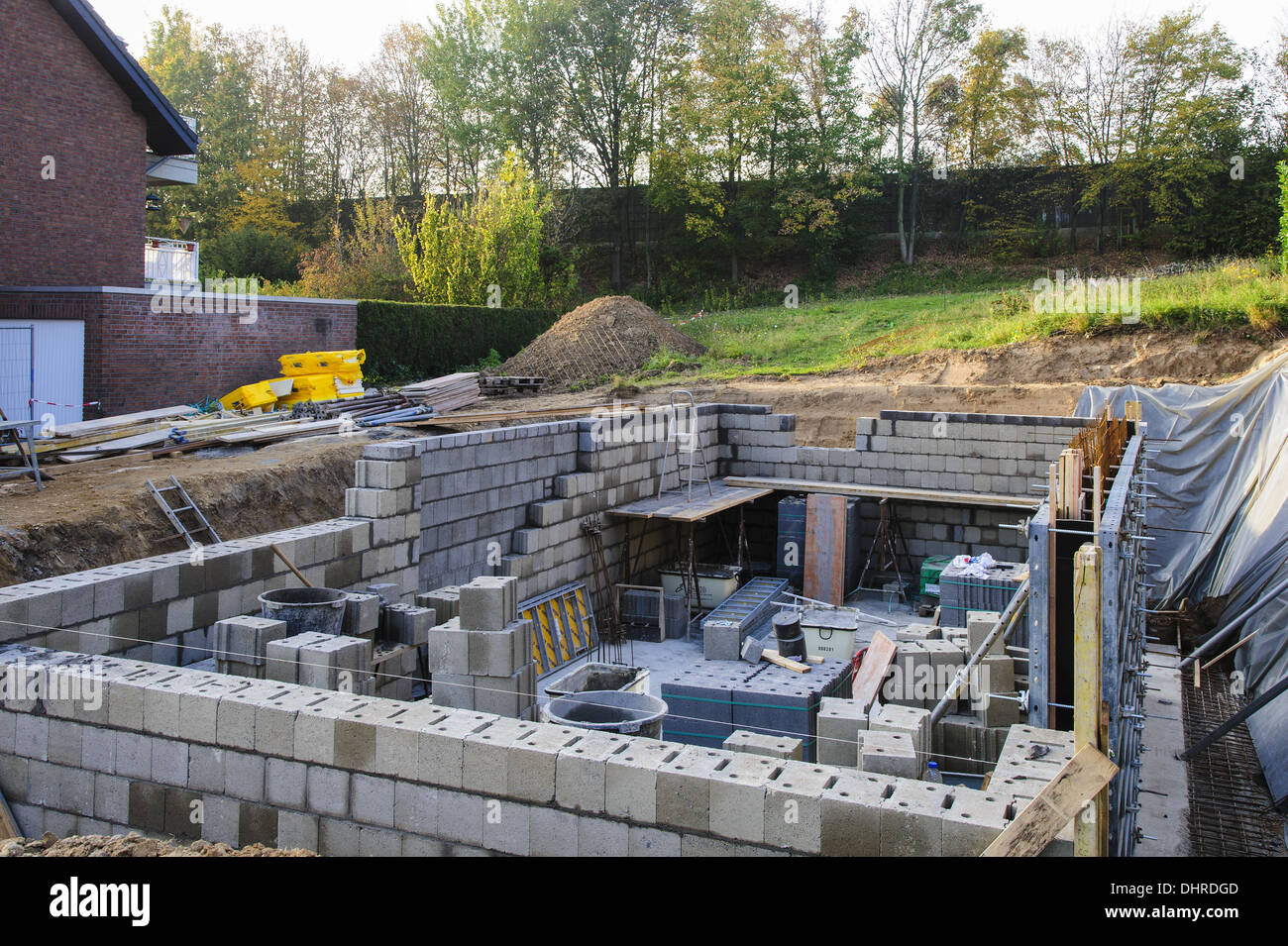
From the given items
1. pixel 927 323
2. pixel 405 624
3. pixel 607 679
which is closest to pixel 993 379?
pixel 927 323

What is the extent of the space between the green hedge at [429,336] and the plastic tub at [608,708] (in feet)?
62.0

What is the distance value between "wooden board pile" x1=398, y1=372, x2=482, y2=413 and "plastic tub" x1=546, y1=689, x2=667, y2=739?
13831 millimetres

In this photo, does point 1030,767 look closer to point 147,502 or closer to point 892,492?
point 892,492

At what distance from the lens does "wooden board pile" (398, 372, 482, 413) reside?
65.4 ft

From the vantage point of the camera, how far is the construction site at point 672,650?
480 cm

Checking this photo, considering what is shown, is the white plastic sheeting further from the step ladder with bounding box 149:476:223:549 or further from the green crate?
the step ladder with bounding box 149:476:223:549

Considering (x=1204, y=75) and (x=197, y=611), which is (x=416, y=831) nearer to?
(x=197, y=611)

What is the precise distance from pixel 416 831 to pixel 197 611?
3.26 m

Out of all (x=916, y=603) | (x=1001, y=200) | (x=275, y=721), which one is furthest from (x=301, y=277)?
(x=275, y=721)

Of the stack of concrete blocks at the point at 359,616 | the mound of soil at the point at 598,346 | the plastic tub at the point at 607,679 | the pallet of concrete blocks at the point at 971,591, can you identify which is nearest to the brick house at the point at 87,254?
the mound of soil at the point at 598,346

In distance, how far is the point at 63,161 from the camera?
18.7 metres

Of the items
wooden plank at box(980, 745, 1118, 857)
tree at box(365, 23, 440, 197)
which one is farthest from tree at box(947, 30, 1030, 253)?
wooden plank at box(980, 745, 1118, 857)

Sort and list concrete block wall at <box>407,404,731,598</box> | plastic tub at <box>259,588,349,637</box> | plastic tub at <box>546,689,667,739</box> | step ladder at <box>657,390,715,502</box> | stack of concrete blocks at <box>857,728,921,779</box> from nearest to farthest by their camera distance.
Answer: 1. stack of concrete blocks at <box>857,728,921,779</box>
2. plastic tub at <box>546,689,667,739</box>
3. plastic tub at <box>259,588,349,637</box>
4. concrete block wall at <box>407,404,731,598</box>
5. step ladder at <box>657,390,715,502</box>

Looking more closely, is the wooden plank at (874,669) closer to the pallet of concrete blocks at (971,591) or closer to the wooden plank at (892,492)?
the pallet of concrete blocks at (971,591)
